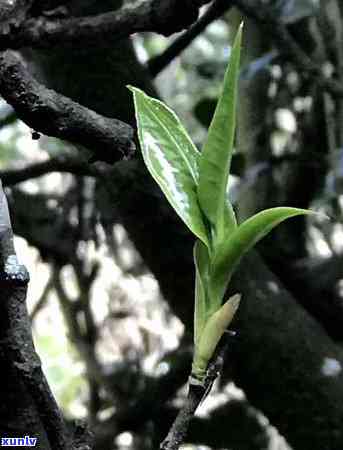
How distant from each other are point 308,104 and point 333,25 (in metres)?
0.17

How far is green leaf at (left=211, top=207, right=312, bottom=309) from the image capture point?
320mm

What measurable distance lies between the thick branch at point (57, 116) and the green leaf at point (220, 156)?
4 centimetres

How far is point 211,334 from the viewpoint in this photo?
0.32m

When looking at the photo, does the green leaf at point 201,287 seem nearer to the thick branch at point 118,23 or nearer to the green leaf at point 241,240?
the green leaf at point 241,240

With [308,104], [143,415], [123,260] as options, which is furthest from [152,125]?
[123,260]

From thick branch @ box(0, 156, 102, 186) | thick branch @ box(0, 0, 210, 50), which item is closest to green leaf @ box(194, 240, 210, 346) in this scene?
thick branch @ box(0, 0, 210, 50)

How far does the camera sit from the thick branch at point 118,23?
394mm

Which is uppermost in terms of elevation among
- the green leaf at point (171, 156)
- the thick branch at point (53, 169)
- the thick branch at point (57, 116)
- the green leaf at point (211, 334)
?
the thick branch at point (57, 116)

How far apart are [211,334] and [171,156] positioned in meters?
0.08

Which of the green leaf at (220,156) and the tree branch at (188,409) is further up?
the green leaf at (220,156)

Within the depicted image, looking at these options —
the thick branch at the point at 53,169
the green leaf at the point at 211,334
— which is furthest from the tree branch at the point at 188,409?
the thick branch at the point at 53,169

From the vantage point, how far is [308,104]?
1.30 meters

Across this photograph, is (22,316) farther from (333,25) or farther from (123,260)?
(123,260)

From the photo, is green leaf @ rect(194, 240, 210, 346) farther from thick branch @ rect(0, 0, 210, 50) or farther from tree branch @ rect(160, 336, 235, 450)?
thick branch @ rect(0, 0, 210, 50)
